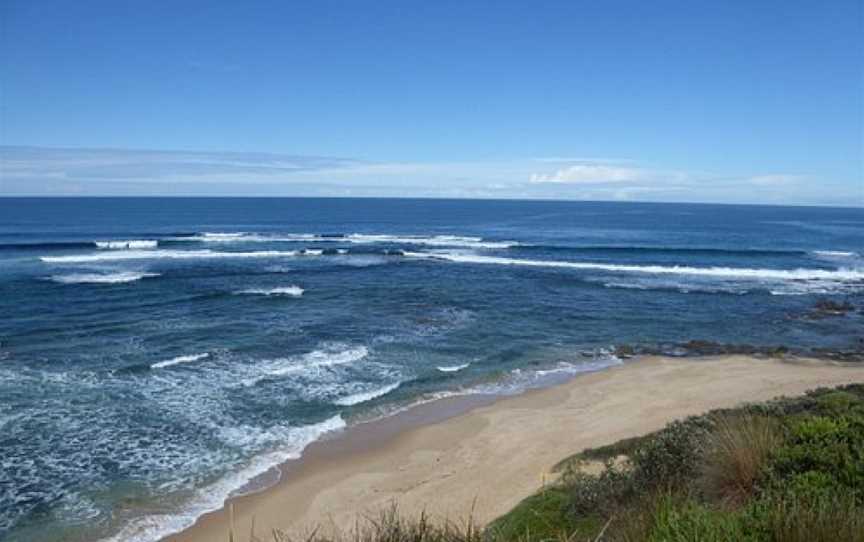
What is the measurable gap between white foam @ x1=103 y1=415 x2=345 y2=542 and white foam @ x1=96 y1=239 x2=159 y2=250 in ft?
147

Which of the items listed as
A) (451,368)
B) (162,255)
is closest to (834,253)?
Result: (451,368)

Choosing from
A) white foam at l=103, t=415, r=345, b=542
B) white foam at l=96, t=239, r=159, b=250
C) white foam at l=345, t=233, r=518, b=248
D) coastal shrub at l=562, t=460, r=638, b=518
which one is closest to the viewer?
coastal shrub at l=562, t=460, r=638, b=518

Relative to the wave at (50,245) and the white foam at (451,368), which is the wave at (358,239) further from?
the white foam at (451,368)

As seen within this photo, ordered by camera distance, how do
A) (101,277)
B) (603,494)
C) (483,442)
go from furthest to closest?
(101,277), (483,442), (603,494)

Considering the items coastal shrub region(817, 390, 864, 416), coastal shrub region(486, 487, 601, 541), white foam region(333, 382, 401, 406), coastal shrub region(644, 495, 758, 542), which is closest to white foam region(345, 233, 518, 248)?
white foam region(333, 382, 401, 406)

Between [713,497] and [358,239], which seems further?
[358,239]

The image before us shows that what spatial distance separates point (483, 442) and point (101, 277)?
99.1ft

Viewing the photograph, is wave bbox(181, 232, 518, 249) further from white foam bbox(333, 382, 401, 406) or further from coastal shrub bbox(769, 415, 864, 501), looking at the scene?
coastal shrub bbox(769, 415, 864, 501)

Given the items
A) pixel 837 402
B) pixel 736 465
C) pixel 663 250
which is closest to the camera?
pixel 736 465

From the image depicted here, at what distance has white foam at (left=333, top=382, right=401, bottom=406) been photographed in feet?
60.1

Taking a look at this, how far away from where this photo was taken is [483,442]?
1573 centimetres

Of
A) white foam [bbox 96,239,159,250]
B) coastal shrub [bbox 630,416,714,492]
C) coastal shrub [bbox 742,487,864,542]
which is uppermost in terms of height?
coastal shrub [bbox 742,487,864,542]

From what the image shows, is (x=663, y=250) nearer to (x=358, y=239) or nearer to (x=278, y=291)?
(x=358, y=239)

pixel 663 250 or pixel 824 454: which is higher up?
pixel 824 454
